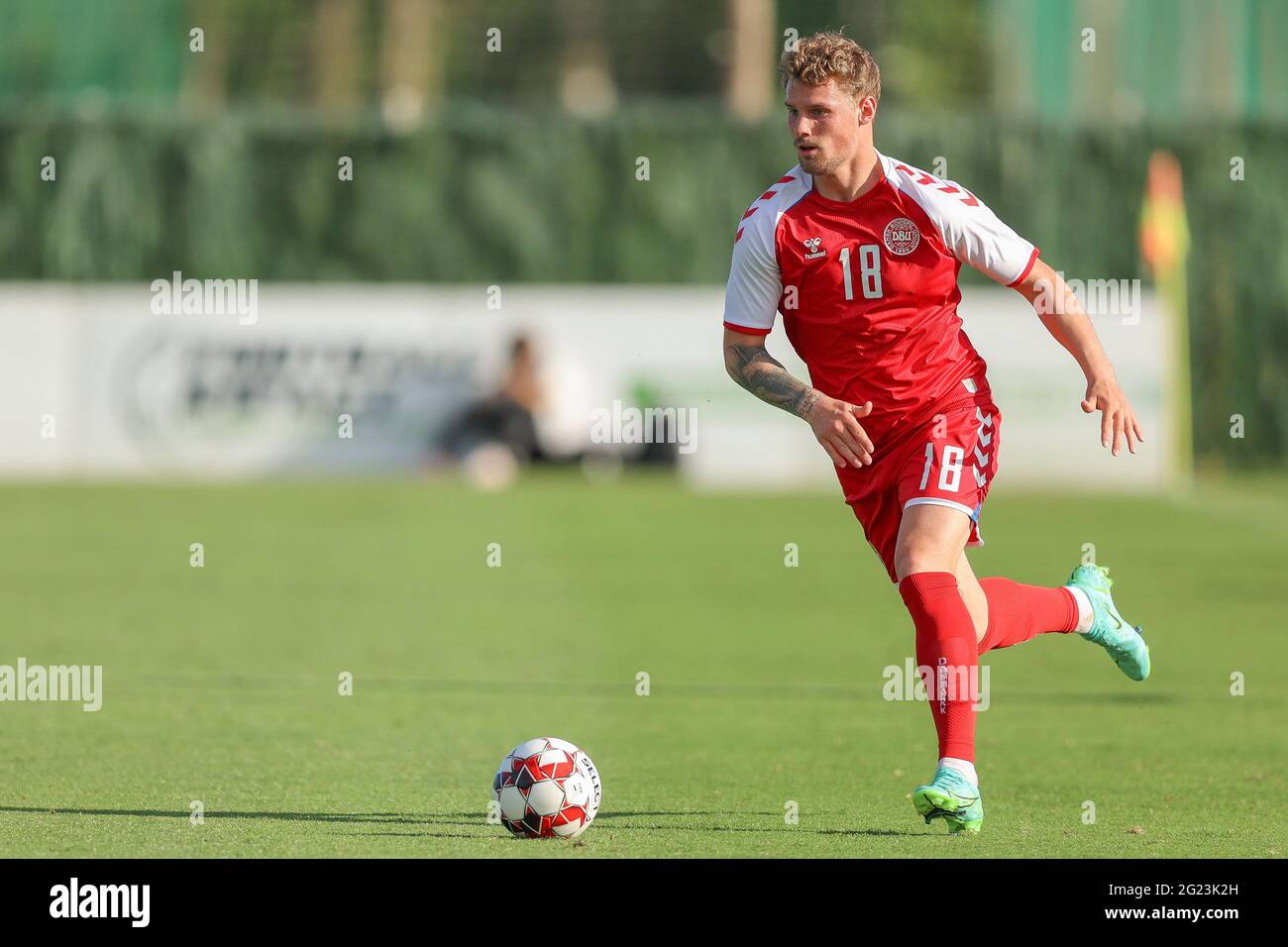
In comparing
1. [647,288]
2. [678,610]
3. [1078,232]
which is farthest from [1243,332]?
[678,610]

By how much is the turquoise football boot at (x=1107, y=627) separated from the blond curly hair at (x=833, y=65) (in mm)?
1937

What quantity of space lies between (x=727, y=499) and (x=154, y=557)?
8.04 m

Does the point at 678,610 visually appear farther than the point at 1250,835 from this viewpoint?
Yes

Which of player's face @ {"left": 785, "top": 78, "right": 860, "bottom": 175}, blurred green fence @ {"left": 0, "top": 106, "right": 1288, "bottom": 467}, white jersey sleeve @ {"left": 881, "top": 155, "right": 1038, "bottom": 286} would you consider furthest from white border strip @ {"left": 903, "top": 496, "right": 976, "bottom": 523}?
blurred green fence @ {"left": 0, "top": 106, "right": 1288, "bottom": 467}

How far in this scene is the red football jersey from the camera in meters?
6.80

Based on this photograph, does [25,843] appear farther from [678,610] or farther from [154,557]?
[154,557]

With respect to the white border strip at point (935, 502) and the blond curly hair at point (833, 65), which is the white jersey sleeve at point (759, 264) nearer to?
the blond curly hair at point (833, 65)

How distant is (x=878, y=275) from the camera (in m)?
6.80

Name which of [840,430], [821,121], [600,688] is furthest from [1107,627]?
[600,688]

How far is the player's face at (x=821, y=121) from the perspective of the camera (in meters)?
6.58

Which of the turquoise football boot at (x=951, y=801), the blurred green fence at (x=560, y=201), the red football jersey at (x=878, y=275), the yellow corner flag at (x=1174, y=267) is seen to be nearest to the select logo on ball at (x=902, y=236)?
the red football jersey at (x=878, y=275)

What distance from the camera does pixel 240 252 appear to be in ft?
90.3
